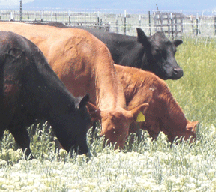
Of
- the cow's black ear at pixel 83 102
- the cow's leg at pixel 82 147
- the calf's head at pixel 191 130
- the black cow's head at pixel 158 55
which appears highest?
the black cow's head at pixel 158 55

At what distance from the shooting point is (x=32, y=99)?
21.2ft

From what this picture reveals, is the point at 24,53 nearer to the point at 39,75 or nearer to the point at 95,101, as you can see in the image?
the point at 39,75

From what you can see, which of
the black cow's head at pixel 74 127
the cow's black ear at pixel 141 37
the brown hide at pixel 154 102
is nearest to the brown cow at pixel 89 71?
the black cow's head at pixel 74 127

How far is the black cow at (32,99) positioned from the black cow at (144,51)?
4.74 m

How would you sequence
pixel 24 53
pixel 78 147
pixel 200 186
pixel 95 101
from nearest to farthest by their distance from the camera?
pixel 200 186, pixel 24 53, pixel 78 147, pixel 95 101

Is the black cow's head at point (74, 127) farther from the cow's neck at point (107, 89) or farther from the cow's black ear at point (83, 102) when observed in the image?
the cow's neck at point (107, 89)

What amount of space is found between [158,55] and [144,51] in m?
0.36

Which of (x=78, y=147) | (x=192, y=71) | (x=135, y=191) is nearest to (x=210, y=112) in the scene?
(x=192, y=71)

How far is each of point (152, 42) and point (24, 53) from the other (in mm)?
6108

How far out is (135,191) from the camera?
4.57m

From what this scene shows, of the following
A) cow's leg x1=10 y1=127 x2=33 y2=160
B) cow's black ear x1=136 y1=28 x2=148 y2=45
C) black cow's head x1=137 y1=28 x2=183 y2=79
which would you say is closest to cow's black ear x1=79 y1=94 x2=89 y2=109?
cow's leg x1=10 y1=127 x2=33 y2=160

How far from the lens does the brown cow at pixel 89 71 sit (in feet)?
23.0

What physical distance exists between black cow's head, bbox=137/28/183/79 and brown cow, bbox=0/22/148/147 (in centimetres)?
393

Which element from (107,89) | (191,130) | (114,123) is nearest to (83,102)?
(114,123)
